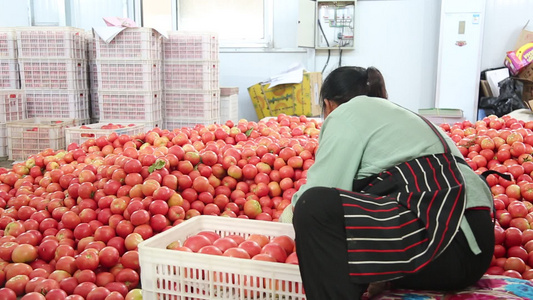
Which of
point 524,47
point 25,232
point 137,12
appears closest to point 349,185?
point 25,232

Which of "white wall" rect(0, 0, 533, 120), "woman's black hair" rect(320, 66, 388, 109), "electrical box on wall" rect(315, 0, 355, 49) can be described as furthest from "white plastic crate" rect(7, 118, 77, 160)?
"electrical box on wall" rect(315, 0, 355, 49)

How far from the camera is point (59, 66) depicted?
17.1 feet

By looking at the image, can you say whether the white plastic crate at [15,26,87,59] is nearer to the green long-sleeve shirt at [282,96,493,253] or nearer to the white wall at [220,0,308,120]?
the white wall at [220,0,308,120]

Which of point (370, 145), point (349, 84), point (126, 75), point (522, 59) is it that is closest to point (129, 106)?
point (126, 75)

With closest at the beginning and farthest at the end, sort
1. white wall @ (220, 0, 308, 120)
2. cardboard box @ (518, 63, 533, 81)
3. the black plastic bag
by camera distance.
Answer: the black plastic bag < cardboard box @ (518, 63, 533, 81) < white wall @ (220, 0, 308, 120)

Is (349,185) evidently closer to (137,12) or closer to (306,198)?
(306,198)

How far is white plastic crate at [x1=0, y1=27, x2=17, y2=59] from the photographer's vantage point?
206 inches

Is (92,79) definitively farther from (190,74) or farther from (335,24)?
(335,24)

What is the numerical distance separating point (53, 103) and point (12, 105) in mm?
394

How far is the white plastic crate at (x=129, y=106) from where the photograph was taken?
16.7 ft

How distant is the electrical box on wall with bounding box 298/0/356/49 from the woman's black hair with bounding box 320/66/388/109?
535cm

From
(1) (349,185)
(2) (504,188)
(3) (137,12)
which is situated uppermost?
(3) (137,12)

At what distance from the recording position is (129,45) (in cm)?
502

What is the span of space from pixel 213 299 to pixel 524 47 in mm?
6376
